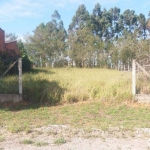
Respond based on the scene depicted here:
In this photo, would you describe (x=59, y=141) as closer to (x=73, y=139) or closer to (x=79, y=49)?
(x=73, y=139)

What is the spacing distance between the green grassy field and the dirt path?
0.33 meters

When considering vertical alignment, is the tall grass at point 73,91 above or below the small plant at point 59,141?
above

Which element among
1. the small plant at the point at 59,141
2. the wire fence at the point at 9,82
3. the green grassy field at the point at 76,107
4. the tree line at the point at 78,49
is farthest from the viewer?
the tree line at the point at 78,49

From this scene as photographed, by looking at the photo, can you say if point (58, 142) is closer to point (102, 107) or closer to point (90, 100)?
point (102, 107)

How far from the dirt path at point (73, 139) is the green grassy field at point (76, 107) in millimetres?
331

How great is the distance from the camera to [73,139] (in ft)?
14.2

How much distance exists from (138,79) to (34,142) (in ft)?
20.5

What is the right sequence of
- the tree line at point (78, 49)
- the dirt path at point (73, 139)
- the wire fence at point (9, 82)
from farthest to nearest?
the tree line at point (78, 49)
the wire fence at point (9, 82)
the dirt path at point (73, 139)

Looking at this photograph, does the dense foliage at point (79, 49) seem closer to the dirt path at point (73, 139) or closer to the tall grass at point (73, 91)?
the tall grass at point (73, 91)

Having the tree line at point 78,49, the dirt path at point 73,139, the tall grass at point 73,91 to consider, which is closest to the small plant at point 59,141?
the dirt path at point 73,139

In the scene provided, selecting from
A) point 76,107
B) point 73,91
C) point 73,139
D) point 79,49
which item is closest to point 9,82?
point 73,91

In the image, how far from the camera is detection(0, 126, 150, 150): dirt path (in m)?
3.90

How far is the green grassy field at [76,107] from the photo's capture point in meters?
5.62

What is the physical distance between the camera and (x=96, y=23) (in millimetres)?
45531
